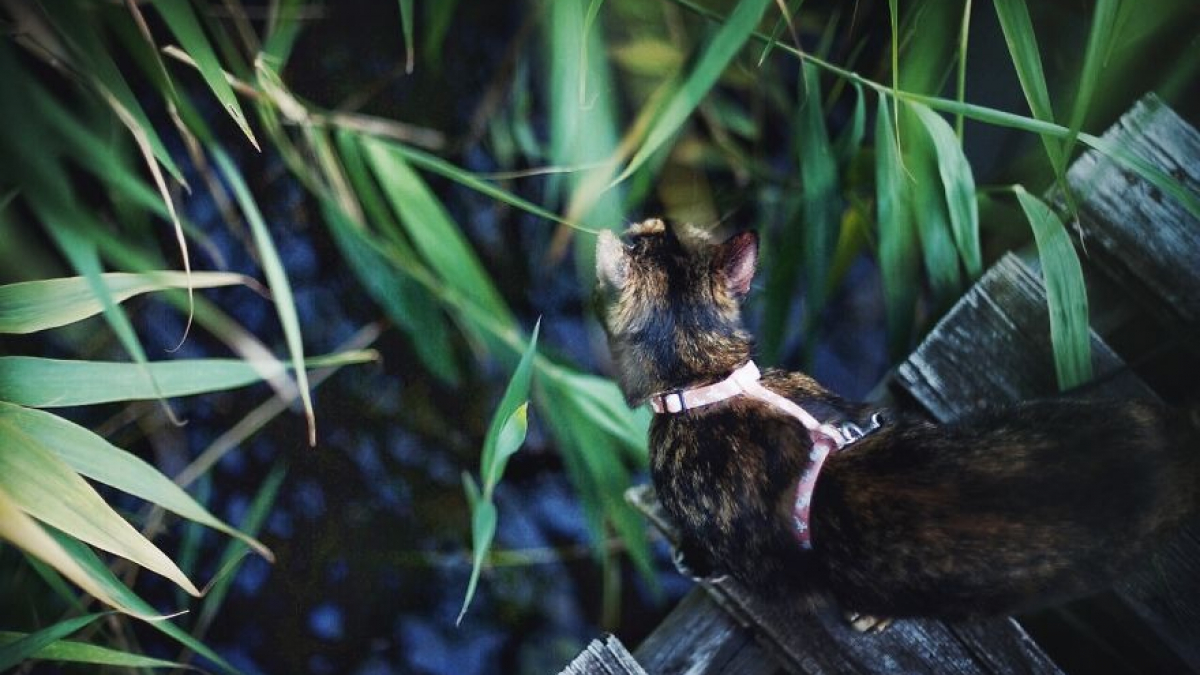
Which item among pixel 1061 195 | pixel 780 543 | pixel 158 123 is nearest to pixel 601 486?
pixel 780 543

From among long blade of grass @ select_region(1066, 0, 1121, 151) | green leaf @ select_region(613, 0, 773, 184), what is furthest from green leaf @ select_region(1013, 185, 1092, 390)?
green leaf @ select_region(613, 0, 773, 184)

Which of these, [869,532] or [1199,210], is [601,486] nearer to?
[869,532]

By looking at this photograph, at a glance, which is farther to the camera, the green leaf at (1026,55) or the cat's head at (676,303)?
the cat's head at (676,303)

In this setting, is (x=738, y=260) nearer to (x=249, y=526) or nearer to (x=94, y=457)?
(x=94, y=457)

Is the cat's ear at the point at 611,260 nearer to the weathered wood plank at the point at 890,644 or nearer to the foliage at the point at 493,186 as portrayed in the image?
the foliage at the point at 493,186

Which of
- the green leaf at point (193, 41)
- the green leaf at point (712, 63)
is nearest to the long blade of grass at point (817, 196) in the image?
the green leaf at point (712, 63)

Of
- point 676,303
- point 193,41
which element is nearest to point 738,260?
point 676,303

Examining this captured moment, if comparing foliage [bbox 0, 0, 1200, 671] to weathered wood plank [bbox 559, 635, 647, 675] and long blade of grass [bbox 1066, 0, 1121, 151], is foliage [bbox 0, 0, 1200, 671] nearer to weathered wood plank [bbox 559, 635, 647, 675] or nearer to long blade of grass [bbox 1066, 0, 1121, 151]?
long blade of grass [bbox 1066, 0, 1121, 151]
